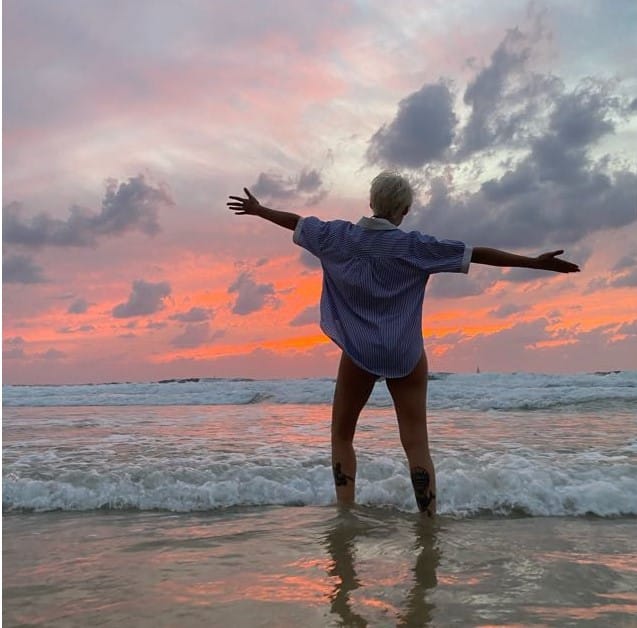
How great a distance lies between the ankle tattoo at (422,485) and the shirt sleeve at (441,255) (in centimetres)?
116

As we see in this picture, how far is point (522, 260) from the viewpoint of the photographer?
3316 millimetres

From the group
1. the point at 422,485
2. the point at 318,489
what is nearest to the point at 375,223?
the point at 422,485

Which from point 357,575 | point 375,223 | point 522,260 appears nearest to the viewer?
point 357,575

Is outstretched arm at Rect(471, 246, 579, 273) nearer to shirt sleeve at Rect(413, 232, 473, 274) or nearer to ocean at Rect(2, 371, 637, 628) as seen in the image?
shirt sleeve at Rect(413, 232, 473, 274)

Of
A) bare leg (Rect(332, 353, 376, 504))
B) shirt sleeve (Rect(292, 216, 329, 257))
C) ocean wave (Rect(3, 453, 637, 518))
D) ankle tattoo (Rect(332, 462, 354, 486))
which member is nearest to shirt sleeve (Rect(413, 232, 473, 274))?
shirt sleeve (Rect(292, 216, 329, 257))

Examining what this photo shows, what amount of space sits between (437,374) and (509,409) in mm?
19290

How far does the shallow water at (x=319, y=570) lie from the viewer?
7.71ft

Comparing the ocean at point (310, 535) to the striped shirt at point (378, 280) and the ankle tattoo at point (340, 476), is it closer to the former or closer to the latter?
the ankle tattoo at point (340, 476)

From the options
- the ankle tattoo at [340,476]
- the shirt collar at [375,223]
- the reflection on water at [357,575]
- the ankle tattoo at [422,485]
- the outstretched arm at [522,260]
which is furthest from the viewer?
the ankle tattoo at [340,476]

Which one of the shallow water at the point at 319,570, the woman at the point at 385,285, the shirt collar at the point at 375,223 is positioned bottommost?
the shallow water at the point at 319,570

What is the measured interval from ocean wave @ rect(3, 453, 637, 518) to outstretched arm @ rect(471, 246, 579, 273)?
1.79 meters

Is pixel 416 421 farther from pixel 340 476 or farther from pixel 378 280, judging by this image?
pixel 378 280

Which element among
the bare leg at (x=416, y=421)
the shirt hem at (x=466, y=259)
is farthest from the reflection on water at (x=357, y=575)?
the shirt hem at (x=466, y=259)

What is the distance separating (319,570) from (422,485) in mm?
1043
